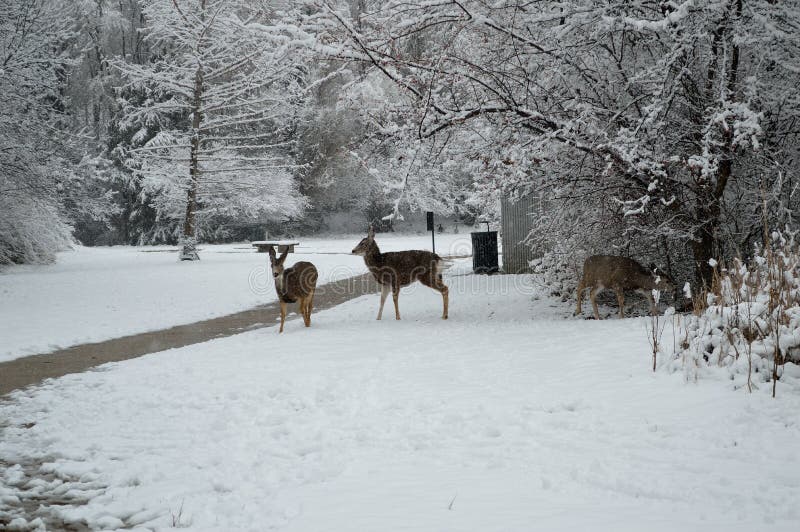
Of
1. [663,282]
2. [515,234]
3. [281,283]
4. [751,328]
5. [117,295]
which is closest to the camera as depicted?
[751,328]

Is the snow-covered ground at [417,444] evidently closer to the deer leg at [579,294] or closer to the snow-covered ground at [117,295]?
the deer leg at [579,294]

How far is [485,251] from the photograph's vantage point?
19406 millimetres


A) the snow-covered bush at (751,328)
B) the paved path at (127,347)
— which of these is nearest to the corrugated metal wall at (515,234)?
the paved path at (127,347)

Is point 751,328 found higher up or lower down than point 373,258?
lower down

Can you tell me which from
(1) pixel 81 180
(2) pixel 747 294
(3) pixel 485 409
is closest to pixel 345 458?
(3) pixel 485 409

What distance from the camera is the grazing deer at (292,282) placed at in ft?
32.8

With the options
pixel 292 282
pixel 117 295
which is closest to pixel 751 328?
pixel 292 282

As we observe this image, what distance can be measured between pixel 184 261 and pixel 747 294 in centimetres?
2295

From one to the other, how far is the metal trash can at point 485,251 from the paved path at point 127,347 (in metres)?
6.32

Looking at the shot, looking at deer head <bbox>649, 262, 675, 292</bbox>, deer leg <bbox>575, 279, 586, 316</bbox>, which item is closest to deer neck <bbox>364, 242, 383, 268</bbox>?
deer leg <bbox>575, 279, 586, 316</bbox>

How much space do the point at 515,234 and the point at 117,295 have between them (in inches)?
437

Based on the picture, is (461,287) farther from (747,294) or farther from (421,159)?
(747,294)

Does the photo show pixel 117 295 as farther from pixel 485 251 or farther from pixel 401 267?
pixel 485 251

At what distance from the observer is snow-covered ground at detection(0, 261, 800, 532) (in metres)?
3.54
